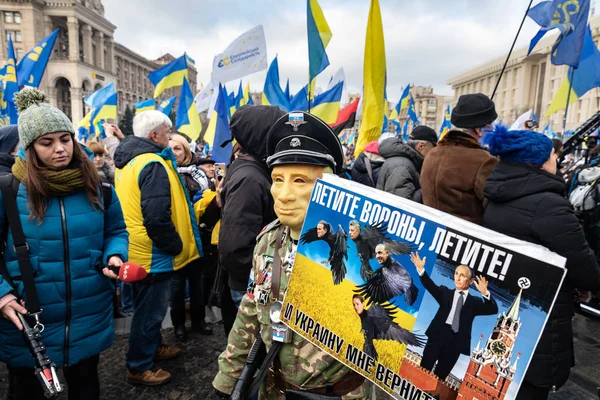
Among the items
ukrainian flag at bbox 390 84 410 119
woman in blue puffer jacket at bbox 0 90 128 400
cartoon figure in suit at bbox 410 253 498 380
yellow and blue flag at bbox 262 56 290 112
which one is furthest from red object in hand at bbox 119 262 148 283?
ukrainian flag at bbox 390 84 410 119

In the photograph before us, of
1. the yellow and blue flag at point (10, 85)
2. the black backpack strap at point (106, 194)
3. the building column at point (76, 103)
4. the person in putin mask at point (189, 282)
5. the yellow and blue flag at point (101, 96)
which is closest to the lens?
the black backpack strap at point (106, 194)

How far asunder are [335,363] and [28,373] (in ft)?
5.90

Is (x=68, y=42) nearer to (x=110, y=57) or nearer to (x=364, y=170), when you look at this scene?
(x=110, y=57)

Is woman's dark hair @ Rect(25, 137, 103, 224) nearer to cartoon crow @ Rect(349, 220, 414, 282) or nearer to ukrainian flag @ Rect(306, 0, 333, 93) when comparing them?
cartoon crow @ Rect(349, 220, 414, 282)

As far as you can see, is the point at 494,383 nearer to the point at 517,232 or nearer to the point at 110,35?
the point at 517,232

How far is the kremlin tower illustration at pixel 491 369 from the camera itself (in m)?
0.90

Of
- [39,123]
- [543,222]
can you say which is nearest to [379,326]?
[543,222]

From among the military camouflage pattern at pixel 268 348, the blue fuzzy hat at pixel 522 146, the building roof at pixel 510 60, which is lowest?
the military camouflage pattern at pixel 268 348

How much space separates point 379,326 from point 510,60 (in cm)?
8370

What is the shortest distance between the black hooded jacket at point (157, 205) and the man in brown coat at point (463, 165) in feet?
6.54

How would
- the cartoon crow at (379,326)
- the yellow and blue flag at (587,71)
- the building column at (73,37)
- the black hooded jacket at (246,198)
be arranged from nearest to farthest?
the cartoon crow at (379,326)
the black hooded jacket at (246,198)
the yellow and blue flag at (587,71)
the building column at (73,37)

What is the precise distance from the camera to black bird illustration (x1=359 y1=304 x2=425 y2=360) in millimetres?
1062

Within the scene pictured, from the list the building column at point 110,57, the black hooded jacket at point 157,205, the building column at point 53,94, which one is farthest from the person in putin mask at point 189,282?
the building column at point 110,57

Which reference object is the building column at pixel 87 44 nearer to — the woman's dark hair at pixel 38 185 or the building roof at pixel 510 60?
the building roof at pixel 510 60
